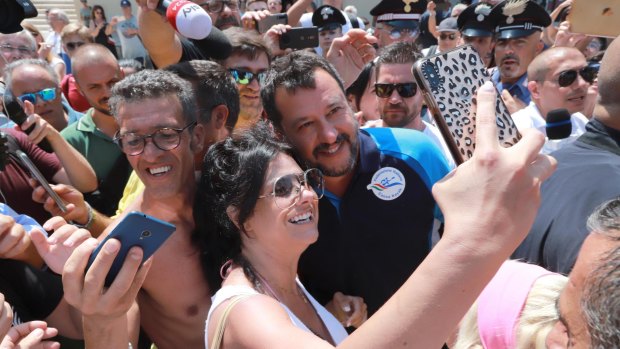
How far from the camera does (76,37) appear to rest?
→ 738 cm

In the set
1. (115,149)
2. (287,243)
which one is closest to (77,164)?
(115,149)

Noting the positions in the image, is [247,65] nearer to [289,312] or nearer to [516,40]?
[289,312]

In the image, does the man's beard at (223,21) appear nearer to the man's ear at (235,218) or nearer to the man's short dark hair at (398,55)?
the man's short dark hair at (398,55)

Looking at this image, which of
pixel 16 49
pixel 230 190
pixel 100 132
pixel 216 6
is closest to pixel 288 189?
pixel 230 190

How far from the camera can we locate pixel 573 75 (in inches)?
155

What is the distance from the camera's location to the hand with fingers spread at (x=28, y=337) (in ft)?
5.02

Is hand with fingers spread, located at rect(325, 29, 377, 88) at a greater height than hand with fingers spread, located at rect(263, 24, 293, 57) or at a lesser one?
greater

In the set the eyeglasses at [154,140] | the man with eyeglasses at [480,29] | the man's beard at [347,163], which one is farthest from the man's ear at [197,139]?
the man with eyeglasses at [480,29]

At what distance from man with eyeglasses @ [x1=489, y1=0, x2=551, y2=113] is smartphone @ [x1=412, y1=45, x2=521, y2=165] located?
13.0ft

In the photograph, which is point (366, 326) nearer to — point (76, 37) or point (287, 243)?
point (287, 243)

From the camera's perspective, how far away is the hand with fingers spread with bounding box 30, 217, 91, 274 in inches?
60.9

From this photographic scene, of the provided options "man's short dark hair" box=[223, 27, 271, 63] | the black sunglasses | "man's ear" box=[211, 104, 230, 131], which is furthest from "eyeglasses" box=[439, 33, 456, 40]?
"man's ear" box=[211, 104, 230, 131]

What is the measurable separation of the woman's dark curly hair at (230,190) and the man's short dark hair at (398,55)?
6.24 ft

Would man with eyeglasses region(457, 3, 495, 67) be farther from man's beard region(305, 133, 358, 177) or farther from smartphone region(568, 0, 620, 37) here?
man's beard region(305, 133, 358, 177)
